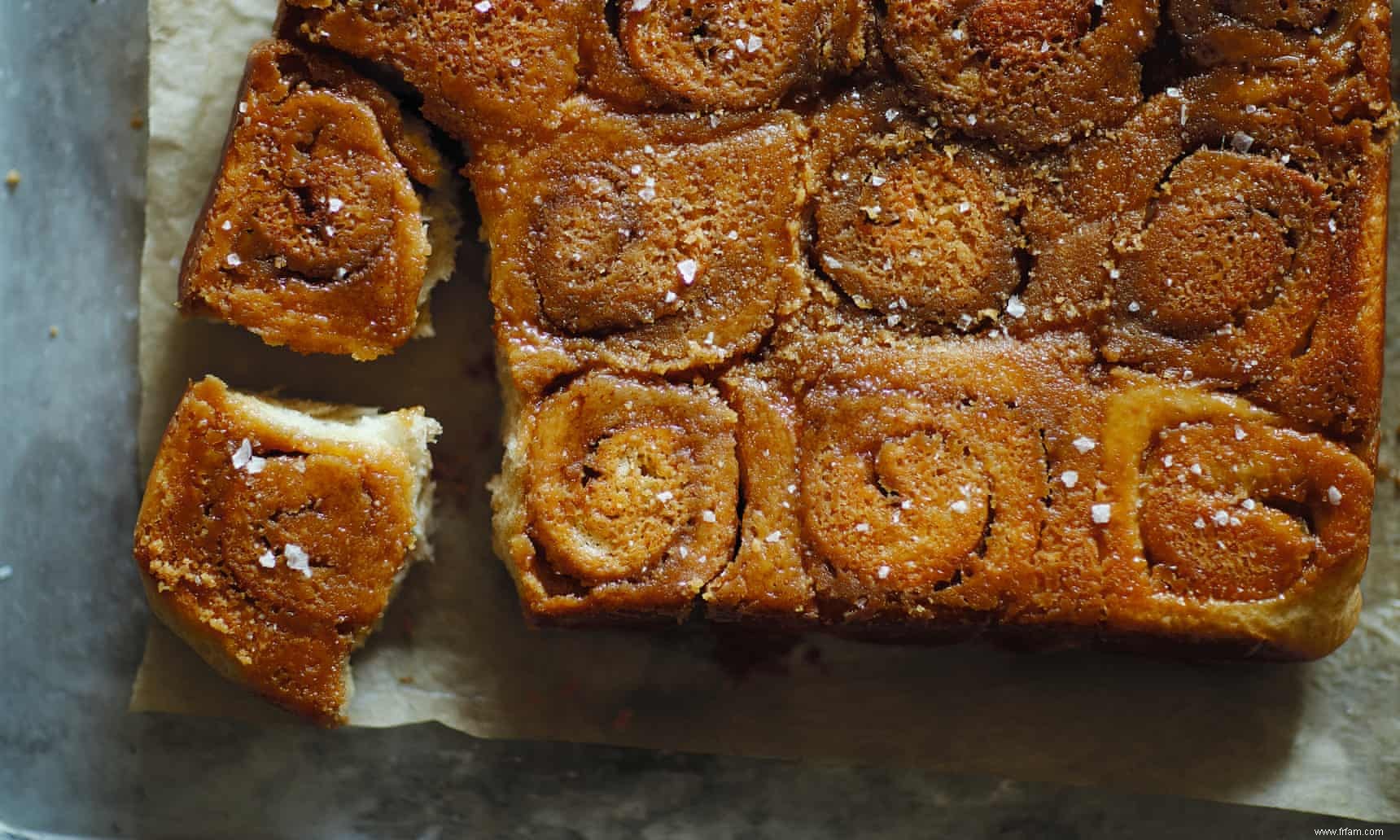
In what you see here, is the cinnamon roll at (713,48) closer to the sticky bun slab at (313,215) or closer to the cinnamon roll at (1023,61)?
the cinnamon roll at (1023,61)

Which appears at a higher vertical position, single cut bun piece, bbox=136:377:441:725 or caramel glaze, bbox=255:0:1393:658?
caramel glaze, bbox=255:0:1393:658

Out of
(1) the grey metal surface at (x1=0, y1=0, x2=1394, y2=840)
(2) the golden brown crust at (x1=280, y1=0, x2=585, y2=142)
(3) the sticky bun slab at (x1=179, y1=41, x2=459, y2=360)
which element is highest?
(2) the golden brown crust at (x1=280, y1=0, x2=585, y2=142)

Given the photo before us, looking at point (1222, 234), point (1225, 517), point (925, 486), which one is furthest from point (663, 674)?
point (1222, 234)

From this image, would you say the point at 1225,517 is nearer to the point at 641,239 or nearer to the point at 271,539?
the point at 641,239

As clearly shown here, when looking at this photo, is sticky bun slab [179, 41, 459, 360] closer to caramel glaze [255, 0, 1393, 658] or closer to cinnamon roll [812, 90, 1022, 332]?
caramel glaze [255, 0, 1393, 658]

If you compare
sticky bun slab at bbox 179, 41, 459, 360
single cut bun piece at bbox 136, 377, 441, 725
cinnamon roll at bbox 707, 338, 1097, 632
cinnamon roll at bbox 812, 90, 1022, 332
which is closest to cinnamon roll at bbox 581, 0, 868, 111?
cinnamon roll at bbox 812, 90, 1022, 332

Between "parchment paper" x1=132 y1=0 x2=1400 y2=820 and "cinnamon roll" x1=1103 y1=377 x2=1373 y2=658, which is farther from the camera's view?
"parchment paper" x1=132 y1=0 x2=1400 y2=820

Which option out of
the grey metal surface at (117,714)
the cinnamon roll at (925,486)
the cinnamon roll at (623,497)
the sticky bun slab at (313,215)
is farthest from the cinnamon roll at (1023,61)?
the grey metal surface at (117,714)
